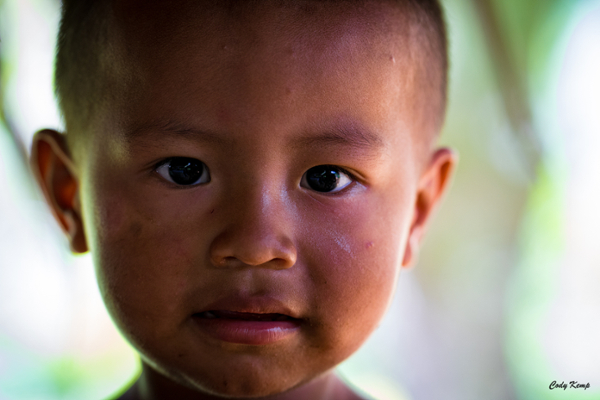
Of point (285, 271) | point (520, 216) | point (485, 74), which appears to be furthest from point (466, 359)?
point (285, 271)

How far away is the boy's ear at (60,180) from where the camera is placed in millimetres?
848

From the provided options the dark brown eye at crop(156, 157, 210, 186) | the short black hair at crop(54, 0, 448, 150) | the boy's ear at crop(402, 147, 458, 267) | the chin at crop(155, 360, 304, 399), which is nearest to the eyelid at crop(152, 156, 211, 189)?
the dark brown eye at crop(156, 157, 210, 186)

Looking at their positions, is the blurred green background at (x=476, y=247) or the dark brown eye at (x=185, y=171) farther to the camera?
the blurred green background at (x=476, y=247)

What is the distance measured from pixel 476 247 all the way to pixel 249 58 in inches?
42.8

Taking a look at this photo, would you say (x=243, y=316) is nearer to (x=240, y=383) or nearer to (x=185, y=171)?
(x=240, y=383)

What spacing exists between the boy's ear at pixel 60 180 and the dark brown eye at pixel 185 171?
200 millimetres

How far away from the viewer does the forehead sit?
645mm

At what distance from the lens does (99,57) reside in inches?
29.4

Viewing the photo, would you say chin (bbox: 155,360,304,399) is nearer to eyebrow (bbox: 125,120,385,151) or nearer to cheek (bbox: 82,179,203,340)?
cheek (bbox: 82,179,203,340)

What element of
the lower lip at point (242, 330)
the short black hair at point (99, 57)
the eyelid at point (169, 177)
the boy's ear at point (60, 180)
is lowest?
the lower lip at point (242, 330)

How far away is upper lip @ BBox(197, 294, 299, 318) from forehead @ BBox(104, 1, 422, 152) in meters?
0.19

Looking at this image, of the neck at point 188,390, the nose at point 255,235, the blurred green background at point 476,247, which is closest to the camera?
the nose at point 255,235

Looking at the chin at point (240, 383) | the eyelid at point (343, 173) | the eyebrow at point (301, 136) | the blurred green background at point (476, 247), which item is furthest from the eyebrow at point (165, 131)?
the blurred green background at point (476, 247)

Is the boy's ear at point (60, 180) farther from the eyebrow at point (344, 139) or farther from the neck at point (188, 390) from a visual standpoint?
the eyebrow at point (344, 139)
